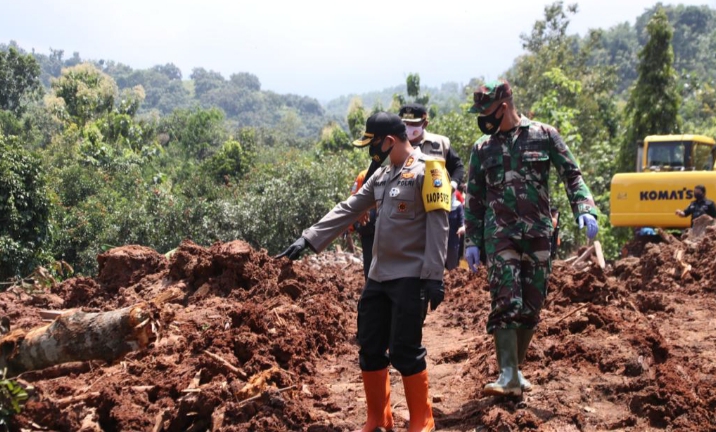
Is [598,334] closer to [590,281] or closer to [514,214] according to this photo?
[514,214]

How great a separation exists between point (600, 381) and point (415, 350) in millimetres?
1500

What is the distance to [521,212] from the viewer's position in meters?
5.09

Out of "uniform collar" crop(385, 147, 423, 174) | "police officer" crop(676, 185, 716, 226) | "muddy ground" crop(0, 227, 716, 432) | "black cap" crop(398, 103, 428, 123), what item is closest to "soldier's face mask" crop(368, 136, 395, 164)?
"uniform collar" crop(385, 147, 423, 174)

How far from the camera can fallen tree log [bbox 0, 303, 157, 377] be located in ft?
15.8

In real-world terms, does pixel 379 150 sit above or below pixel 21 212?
above

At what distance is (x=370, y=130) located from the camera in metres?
4.79

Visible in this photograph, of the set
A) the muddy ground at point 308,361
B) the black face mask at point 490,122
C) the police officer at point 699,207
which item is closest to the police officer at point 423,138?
the black face mask at point 490,122

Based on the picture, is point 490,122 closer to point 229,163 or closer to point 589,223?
point 589,223

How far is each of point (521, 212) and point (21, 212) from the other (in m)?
13.0

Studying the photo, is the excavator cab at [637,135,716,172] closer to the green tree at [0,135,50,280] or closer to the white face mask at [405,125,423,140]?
the green tree at [0,135,50,280]

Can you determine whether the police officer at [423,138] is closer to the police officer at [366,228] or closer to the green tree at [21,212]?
the police officer at [366,228]

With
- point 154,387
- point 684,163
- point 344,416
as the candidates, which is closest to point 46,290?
point 154,387

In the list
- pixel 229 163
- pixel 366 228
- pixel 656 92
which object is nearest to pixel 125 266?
pixel 366 228

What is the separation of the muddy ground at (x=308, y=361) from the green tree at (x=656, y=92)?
19.6 meters
